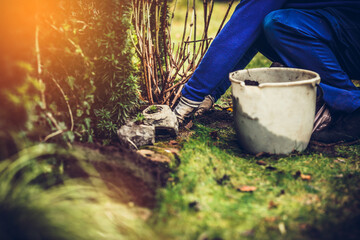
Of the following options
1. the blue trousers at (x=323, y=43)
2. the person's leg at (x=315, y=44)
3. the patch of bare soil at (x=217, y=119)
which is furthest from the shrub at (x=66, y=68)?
the person's leg at (x=315, y=44)

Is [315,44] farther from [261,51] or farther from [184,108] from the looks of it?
[184,108]

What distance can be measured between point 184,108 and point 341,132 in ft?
4.40

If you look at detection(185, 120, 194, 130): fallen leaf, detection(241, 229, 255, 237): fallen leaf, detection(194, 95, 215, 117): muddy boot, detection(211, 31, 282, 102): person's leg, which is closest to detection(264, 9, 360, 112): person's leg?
detection(211, 31, 282, 102): person's leg

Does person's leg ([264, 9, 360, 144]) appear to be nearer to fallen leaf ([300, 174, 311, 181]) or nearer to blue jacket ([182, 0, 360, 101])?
blue jacket ([182, 0, 360, 101])

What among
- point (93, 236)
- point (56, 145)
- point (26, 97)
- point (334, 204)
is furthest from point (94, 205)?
point (334, 204)

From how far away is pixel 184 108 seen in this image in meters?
2.42

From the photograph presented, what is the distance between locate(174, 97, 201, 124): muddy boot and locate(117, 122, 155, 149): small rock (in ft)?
1.28

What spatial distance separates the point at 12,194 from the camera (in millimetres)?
1177

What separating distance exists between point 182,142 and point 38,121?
1047 mm

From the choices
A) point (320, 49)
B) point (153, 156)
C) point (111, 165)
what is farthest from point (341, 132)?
point (111, 165)

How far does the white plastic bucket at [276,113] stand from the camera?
176cm

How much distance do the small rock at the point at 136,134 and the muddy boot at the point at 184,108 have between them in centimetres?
39

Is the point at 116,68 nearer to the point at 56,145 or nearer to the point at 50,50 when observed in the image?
the point at 50,50

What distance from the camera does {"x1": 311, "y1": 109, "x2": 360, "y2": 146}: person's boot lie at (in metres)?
2.14
